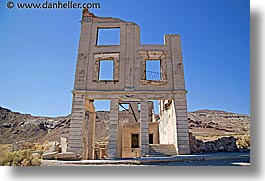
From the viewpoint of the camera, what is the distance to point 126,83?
12.3 metres

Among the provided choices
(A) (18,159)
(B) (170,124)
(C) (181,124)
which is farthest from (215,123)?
(A) (18,159)

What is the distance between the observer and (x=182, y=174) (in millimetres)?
A: 6496

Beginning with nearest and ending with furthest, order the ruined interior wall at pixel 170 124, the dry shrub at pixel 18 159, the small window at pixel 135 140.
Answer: the dry shrub at pixel 18 159, the ruined interior wall at pixel 170 124, the small window at pixel 135 140

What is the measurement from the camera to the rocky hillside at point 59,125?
26906 millimetres

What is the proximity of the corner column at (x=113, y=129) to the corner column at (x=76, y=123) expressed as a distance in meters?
1.30

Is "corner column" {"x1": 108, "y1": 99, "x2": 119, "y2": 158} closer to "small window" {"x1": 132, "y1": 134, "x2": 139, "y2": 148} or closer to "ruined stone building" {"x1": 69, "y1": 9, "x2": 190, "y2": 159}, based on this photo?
"ruined stone building" {"x1": 69, "y1": 9, "x2": 190, "y2": 159}

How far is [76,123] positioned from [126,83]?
297cm

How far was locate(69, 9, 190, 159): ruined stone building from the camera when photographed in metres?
11.6

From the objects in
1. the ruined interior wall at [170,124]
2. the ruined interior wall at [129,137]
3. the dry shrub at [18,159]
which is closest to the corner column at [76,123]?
the dry shrub at [18,159]

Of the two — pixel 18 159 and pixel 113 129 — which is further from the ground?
pixel 113 129

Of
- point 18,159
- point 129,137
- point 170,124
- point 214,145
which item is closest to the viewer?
point 18,159

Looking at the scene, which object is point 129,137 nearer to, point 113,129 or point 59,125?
point 113,129

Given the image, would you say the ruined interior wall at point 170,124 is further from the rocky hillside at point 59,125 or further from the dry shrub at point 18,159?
the rocky hillside at point 59,125

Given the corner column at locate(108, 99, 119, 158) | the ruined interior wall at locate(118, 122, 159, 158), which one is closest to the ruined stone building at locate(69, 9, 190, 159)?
the corner column at locate(108, 99, 119, 158)
